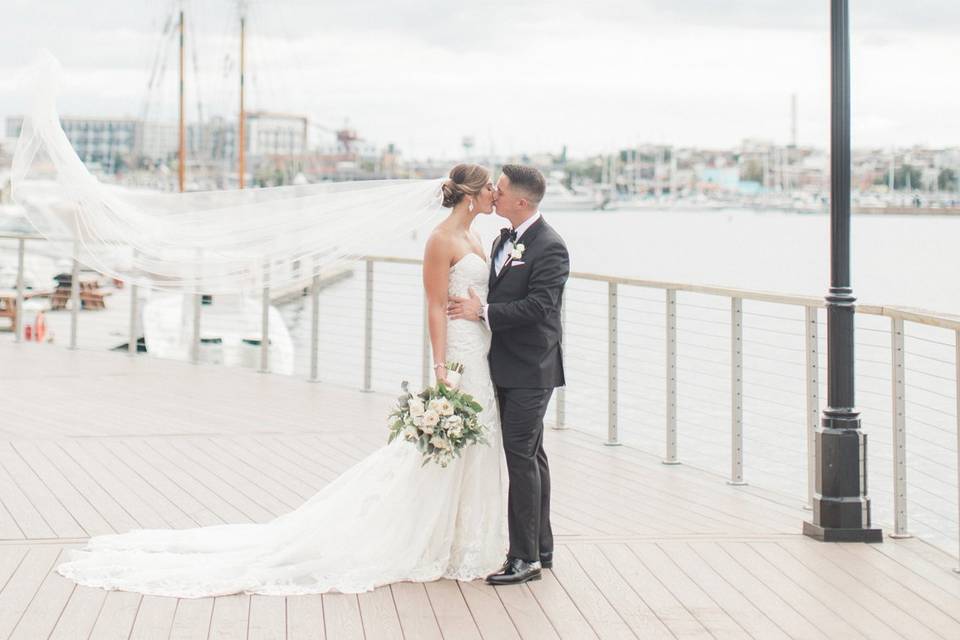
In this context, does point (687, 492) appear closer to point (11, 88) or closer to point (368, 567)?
point (368, 567)

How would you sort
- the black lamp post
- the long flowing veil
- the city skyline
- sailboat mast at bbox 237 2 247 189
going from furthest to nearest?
the city skyline < sailboat mast at bbox 237 2 247 189 < the long flowing veil < the black lamp post

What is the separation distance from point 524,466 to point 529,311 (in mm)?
602

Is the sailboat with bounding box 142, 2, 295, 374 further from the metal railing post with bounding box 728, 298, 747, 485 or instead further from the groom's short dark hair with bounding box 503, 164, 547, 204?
the groom's short dark hair with bounding box 503, 164, 547, 204

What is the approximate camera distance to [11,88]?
537 centimetres

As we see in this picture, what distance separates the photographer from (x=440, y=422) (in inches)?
169

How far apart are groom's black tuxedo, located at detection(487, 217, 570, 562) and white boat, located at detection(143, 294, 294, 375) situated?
11.2 meters

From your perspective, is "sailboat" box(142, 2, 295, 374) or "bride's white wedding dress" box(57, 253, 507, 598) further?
"sailboat" box(142, 2, 295, 374)

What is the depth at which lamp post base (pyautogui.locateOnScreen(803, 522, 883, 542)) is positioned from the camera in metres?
5.03

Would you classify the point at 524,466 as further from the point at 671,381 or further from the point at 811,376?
the point at 671,381

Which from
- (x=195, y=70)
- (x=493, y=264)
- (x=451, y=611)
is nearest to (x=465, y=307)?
(x=493, y=264)

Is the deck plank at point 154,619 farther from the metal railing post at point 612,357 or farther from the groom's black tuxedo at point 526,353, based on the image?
the metal railing post at point 612,357

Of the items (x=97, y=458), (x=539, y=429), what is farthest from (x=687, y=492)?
(x=97, y=458)

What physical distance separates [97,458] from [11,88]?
2217 mm

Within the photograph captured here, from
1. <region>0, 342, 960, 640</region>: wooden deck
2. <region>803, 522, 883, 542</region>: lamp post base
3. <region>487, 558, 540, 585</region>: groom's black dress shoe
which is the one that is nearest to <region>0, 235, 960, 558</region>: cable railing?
<region>803, 522, 883, 542</region>: lamp post base
